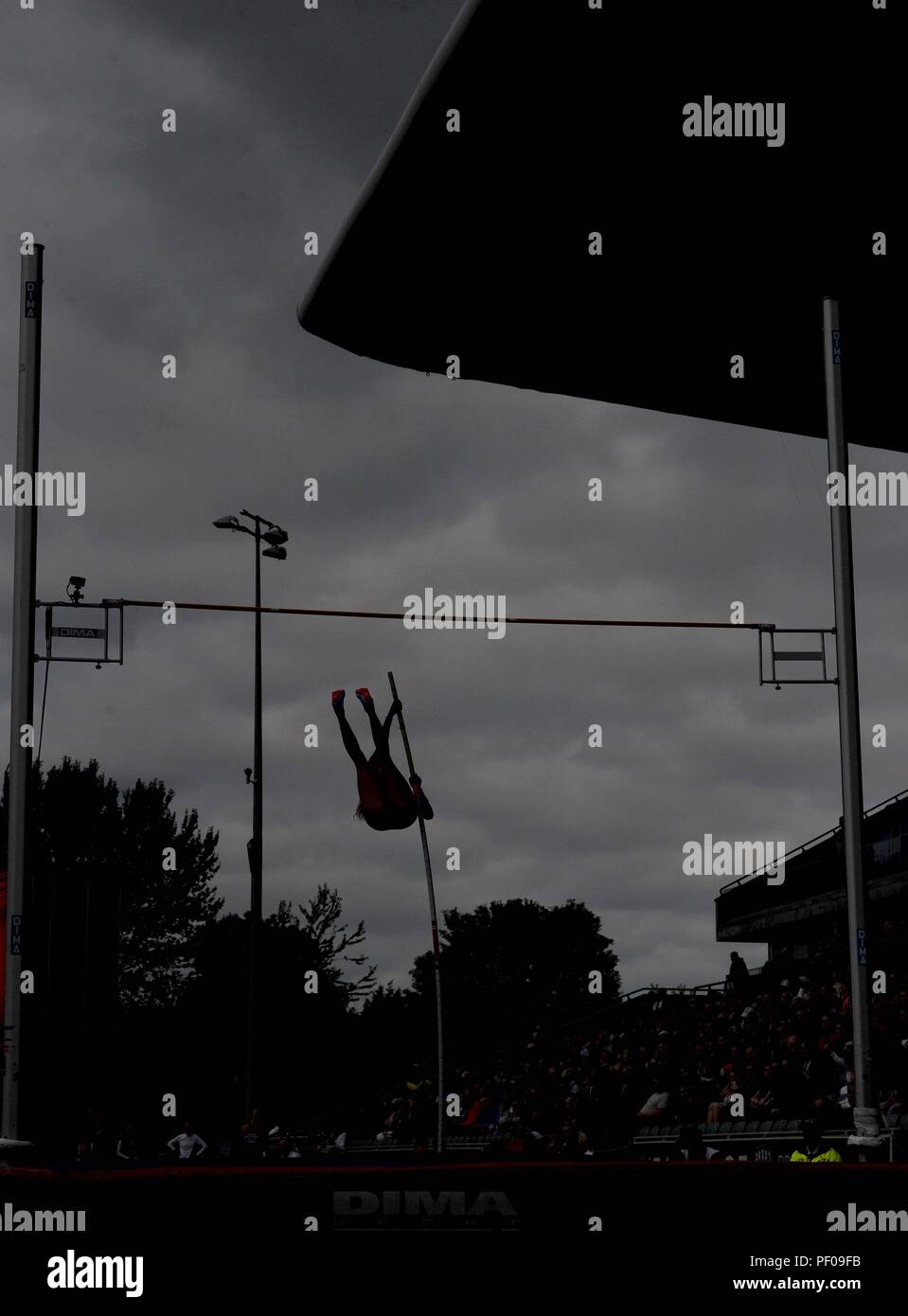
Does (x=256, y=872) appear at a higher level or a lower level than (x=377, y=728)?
lower

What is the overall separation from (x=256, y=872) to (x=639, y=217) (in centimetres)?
1539

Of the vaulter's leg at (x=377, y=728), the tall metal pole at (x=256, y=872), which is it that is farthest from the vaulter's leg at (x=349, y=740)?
the tall metal pole at (x=256, y=872)

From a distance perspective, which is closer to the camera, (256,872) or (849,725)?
(849,725)

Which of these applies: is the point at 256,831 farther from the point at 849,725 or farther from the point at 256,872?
the point at 849,725

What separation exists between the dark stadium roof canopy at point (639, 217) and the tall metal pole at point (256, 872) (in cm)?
979

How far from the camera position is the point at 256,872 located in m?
26.4

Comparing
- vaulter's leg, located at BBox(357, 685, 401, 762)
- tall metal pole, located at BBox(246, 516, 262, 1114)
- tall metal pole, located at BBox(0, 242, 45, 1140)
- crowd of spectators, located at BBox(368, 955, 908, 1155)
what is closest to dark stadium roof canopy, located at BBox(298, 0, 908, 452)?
tall metal pole, located at BBox(0, 242, 45, 1140)

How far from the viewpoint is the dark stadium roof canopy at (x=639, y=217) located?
1223 cm

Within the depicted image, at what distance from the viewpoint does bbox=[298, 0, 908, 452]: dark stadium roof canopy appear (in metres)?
12.2

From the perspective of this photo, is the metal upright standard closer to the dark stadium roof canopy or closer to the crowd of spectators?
the crowd of spectators

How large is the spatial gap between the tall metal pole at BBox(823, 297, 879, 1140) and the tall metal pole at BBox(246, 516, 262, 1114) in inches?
589

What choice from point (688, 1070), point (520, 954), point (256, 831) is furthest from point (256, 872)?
point (520, 954)
